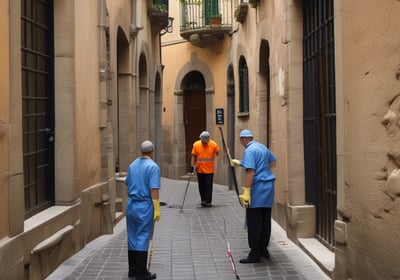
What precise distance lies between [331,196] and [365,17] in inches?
113

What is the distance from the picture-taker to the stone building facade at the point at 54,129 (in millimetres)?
5387

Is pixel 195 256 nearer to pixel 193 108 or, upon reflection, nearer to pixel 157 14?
pixel 157 14

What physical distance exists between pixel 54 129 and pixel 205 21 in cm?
1304

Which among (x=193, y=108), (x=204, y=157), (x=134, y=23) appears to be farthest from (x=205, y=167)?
(x=193, y=108)

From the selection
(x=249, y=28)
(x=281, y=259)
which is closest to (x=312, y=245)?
(x=281, y=259)

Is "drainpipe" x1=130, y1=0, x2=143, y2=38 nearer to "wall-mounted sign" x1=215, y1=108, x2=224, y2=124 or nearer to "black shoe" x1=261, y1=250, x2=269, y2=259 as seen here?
"wall-mounted sign" x1=215, y1=108, x2=224, y2=124

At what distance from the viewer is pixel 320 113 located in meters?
7.73

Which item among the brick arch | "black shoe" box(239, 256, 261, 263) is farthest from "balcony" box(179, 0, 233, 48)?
"black shoe" box(239, 256, 261, 263)

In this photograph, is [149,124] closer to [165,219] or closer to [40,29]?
[165,219]

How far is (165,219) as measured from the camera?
1138 centimetres

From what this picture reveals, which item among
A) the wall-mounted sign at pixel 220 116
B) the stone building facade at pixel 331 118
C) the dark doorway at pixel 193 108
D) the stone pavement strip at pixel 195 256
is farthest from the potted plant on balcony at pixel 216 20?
the stone pavement strip at pixel 195 256

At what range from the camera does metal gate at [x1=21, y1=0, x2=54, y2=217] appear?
22.0ft

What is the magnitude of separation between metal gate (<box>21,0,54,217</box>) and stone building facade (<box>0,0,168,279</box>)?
12 mm

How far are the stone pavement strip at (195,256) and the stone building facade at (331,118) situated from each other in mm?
301
